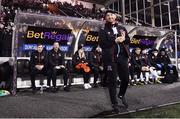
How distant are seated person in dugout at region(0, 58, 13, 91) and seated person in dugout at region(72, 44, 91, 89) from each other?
7.57ft

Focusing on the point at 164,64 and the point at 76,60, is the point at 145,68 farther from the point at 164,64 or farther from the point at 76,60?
the point at 76,60

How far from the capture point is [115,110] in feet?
22.3

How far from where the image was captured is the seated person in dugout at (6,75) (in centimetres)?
1067

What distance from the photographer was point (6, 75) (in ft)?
35.3

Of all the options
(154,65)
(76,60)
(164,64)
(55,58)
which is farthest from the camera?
(164,64)

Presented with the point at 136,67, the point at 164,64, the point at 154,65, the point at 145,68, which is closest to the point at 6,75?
the point at 136,67

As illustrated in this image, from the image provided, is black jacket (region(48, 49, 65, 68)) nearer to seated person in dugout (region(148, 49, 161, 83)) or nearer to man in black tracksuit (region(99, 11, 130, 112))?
seated person in dugout (region(148, 49, 161, 83))

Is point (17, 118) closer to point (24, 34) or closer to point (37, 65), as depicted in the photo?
point (37, 65)

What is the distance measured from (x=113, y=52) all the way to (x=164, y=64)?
851cm

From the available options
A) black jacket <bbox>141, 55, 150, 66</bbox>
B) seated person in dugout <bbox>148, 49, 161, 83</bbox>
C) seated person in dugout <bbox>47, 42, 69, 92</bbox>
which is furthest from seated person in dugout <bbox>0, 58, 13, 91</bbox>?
seated person in dugout <bbox>148, 49, 161, 83</bbox>

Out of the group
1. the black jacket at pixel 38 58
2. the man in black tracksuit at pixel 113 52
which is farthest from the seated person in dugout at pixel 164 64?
the man in black tracksuit at pixel 113 52

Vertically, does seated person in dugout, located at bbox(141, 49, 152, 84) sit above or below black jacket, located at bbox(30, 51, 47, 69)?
below

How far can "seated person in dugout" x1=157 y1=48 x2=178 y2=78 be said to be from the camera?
14781 millimetres

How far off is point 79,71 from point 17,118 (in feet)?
18.8
